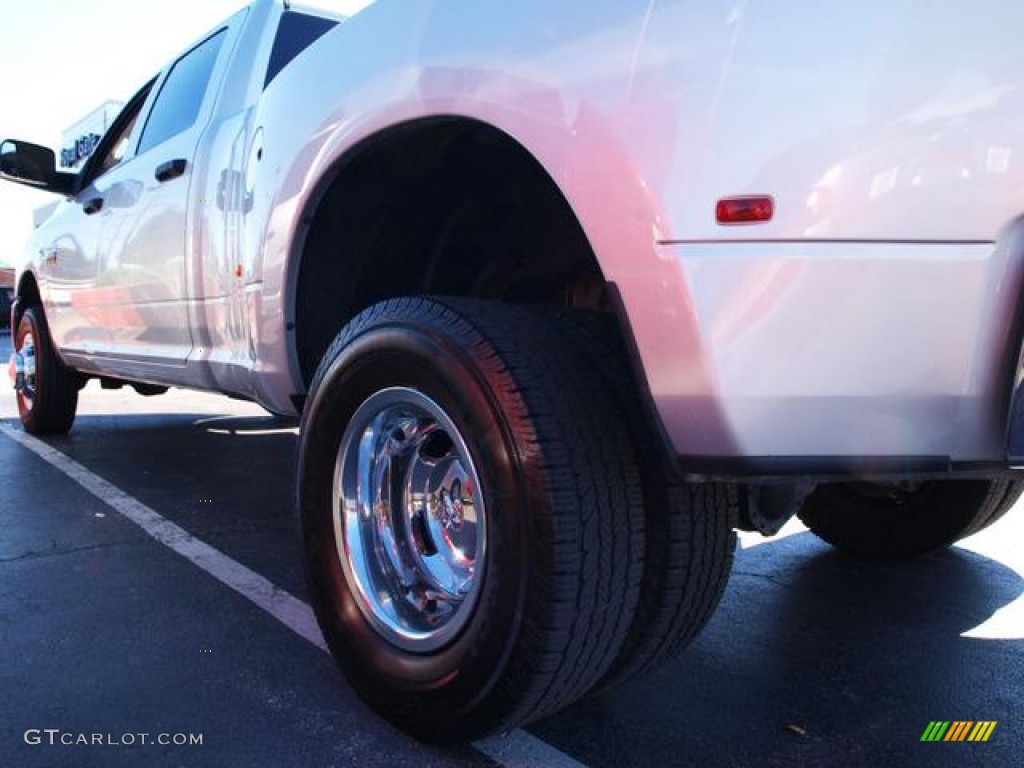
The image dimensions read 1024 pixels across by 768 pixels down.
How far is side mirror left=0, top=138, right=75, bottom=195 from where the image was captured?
4.73 m

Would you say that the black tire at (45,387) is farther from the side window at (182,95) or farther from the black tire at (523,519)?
the black tire at (523,519)

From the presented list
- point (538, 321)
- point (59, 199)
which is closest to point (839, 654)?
point (538, 321)

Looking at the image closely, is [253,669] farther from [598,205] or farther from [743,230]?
[743,230]

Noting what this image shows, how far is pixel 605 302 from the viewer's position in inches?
96.2

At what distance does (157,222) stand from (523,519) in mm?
2681

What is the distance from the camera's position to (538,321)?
1.92 meters

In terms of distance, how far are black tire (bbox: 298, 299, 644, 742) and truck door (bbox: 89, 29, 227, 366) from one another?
1914 mm

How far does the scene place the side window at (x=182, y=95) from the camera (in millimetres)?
3836

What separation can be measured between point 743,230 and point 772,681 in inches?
55.1

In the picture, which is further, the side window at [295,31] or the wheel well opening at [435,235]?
the side window at [295,31]

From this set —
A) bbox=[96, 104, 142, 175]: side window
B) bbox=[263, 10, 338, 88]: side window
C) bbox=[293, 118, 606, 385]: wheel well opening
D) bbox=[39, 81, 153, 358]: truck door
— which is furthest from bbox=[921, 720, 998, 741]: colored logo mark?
bbox=[96, 104, 142, 175]: side window

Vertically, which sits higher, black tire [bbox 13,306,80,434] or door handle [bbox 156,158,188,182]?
door handle [bbox 156,158,188,182]

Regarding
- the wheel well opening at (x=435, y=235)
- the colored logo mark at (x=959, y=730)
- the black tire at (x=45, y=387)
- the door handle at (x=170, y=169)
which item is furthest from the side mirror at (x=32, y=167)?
the colored logo mark at (x=959, y=730)

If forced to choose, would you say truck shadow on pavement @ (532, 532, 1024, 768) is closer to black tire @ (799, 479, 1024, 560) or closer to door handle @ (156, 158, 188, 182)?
black tire @ (799, 479, 1024, 560)
